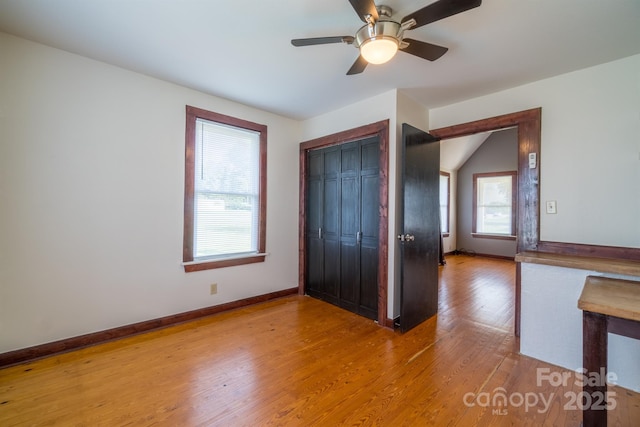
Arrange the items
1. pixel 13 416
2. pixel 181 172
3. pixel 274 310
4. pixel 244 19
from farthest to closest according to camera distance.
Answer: pixel 274 310 → pixel 181 172 → pixel 244 19 → pixel 13 416

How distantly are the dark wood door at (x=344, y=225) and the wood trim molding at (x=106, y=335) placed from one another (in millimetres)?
1104

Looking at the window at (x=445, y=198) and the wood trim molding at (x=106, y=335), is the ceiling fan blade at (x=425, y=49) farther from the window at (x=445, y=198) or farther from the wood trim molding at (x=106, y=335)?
the window at (x=445, y=198)

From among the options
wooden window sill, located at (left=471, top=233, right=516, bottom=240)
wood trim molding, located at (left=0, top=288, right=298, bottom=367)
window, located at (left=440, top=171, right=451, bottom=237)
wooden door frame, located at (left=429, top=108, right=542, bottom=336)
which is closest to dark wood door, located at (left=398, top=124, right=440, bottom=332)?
wooden door frame, located at (left=429, top=108, right=542, bottom=336)

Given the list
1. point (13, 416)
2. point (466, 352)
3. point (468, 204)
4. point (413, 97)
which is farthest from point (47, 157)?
point (468, 204)

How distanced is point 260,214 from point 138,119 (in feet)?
5.62

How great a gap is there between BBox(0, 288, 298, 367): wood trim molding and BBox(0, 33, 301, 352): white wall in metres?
0.05

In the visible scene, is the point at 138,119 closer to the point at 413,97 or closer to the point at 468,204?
the point at 413,97

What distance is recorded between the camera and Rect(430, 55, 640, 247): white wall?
2271 millimetres

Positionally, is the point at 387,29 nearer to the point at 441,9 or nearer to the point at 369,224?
the point at 441,9

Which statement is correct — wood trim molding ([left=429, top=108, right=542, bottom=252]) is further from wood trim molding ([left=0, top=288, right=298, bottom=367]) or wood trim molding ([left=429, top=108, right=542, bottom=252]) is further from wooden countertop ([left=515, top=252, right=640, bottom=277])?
wood trim molding ([left=0, top=288, right=298, bottom=367])

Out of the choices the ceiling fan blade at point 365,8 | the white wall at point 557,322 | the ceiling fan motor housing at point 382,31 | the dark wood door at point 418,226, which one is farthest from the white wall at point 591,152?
the ceiling fan blade at point 365,8

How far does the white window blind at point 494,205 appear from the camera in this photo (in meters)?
6.81

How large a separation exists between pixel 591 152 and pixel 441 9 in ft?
6.90

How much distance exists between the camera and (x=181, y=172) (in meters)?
3.02
